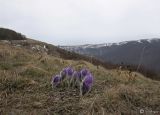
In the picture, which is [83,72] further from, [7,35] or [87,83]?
[7,35]

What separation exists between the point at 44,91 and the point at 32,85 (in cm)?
43

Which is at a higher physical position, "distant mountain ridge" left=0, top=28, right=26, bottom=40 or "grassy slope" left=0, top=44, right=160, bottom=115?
"grassy slope" left=0, top=44, right=160, bottom=115

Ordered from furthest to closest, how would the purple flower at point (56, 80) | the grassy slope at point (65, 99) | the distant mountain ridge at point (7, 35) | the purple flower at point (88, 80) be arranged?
the distant mountain ridge at point (7, 35)
the purple flower at point (56, 80)
the purple flower at point (88, 80)
the grassy slope at point (65, 99)

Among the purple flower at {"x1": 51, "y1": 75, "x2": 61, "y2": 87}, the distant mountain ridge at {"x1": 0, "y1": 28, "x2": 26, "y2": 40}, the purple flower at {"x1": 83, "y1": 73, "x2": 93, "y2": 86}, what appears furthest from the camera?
the distant mountain ridge at {"x1": 0, "y1": 28, "x2": 26, "y2": 40}

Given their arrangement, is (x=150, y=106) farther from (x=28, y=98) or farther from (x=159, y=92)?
(x=28, y=98)

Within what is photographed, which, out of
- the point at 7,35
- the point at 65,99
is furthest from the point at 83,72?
the point at 7,35

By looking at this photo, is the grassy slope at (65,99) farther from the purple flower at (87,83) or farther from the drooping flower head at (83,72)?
the drooping flower head at (83,72)

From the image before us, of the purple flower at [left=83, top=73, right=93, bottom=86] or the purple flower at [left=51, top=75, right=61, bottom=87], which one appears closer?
the purple flower at [left=83, top=73, right=93, bottom=86]

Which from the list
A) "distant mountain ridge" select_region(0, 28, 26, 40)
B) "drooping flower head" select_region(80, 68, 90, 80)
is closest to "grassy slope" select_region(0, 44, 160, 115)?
"drooping flower head" select_region(80, 68, 90, 80)

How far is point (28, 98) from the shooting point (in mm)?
4320

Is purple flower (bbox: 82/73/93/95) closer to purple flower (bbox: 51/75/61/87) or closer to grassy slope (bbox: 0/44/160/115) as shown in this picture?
grassy slope (bbox: 0/44/160/115)

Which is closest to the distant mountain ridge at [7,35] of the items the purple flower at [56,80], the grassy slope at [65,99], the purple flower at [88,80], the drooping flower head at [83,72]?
the grassy slope at [65,99]

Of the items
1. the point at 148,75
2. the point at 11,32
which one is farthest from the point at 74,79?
the point at 11,32

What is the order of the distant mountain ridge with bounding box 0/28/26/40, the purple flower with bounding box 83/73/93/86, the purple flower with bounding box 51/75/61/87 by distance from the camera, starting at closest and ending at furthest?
the purple flower with bounding box 83/73/93/86
the purple flower with bounding box 51/75/61/87
the distant mountain ridge with bounding box 0/28/26/40
